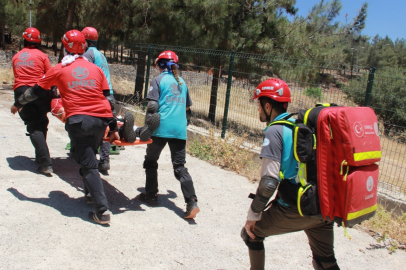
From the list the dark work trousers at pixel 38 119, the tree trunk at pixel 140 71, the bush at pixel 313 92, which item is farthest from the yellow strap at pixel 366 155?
the tree trunk at pixel 140 71

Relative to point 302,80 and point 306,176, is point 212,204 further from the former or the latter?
point 302,80

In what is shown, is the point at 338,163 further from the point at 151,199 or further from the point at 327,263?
the point at 151,199

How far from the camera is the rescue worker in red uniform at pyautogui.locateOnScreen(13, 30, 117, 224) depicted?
3.83m

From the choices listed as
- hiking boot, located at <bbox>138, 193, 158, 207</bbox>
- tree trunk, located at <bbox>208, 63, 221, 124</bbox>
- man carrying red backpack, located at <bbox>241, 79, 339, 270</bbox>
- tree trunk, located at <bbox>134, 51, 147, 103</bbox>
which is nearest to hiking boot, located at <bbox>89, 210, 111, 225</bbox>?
hiking boot, located at <bbox>138, 193, 158, 207</bbox>

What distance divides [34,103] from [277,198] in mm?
3645

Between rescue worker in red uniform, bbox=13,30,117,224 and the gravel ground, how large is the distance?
0.39m

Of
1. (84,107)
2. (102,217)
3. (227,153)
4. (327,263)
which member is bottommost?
(102,217)

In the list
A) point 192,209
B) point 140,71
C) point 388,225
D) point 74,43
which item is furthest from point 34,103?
point 140,71

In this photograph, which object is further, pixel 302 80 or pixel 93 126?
pixel 302 80

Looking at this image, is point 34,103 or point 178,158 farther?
point 34,103

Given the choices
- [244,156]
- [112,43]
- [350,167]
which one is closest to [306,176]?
[350,167]

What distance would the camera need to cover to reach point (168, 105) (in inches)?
169

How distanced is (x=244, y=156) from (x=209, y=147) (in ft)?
2.51

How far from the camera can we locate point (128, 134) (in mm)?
4164
